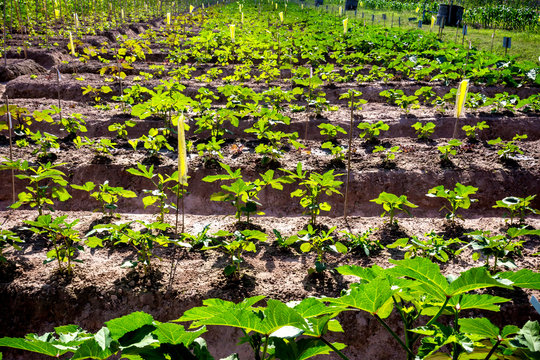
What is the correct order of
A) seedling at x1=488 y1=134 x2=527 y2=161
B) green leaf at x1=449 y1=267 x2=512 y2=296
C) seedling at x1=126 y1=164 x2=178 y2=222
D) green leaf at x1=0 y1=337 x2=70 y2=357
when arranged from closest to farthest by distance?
green leaf at x1=0 y1=337 x2=70 y2=357 < green leaf at x1=449 y1=267 x2=512 y2=296 < seedling at x1=126 y1=164 x2=178 y2=222 < seedling at x1=488 y1=134 x2=527 y2=161

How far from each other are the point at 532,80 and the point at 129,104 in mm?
8727

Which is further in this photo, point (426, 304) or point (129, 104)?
point (129, 104)

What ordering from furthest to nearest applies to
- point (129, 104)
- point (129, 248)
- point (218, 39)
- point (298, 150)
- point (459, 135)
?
point (218, 39), point (129, 104), point (459, 135), point (298, 150), point (129, 248)

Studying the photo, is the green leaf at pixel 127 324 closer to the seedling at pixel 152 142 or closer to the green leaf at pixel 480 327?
the green leaf at pixel 480 327

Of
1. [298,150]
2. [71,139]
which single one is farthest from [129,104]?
[298,150]

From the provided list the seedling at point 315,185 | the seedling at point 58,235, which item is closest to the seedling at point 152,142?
the seedling at point 58,235

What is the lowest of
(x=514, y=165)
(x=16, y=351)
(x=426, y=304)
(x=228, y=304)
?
(x=16, y=351)

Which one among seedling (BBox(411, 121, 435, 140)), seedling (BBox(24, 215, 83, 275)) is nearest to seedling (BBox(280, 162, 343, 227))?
seedling (BBox(24, 215, 83, 275))

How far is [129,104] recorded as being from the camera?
24.6ft

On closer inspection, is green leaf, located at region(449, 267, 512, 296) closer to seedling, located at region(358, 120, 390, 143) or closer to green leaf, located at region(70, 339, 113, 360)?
green leaf, located at region(70, 339, 113, 360)

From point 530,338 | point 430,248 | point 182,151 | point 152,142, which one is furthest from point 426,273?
point 152,142

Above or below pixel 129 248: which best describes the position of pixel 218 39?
above

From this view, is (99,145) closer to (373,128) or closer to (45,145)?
(45,145)

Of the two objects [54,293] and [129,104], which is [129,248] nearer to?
[54,293]
